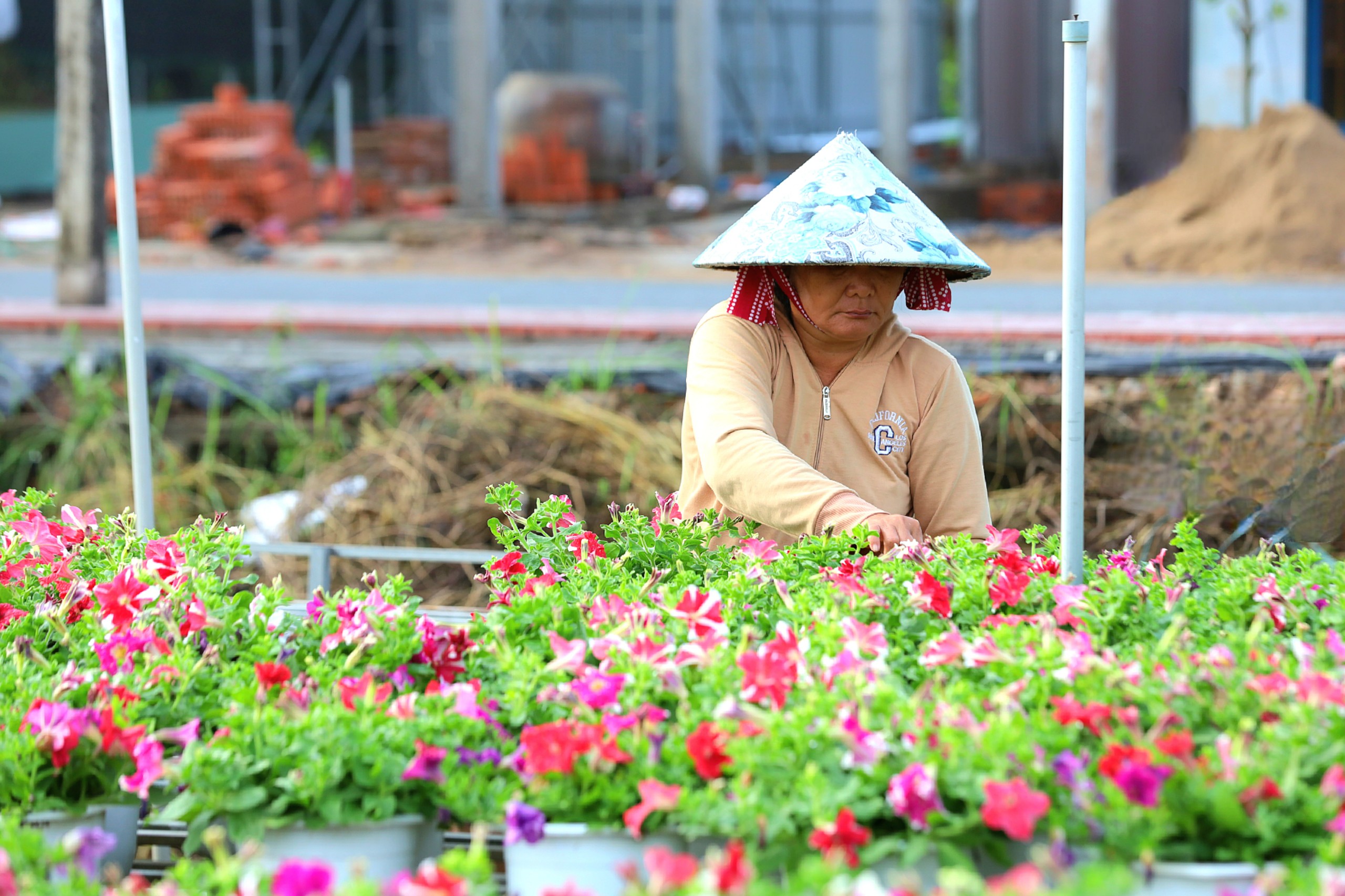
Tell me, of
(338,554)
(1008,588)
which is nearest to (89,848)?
(1008,588)

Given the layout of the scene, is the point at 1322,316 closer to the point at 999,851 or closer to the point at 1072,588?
the point at 1072,588

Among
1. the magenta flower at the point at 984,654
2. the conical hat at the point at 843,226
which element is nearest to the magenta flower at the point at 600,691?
the magenta flower at the point at 984,654

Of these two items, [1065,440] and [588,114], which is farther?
[588,114]

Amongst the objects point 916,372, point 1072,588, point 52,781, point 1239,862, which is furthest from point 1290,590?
point 52,781

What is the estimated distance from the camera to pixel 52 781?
1.35 m

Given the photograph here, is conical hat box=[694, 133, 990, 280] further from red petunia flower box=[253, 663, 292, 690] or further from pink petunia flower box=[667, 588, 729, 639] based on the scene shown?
red petunia flower box=[253, 663, 292, 690]

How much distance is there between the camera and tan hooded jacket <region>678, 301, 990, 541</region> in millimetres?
2133

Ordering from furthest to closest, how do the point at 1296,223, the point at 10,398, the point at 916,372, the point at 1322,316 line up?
the point at 1296,223, the point at 1322,316, the point at 10,398, the point at 916,372

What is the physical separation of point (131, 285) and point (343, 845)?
128 cm

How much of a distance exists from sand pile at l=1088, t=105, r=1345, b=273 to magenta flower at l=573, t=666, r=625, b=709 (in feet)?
25.1

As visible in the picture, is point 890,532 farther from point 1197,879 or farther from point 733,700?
point 1197,879

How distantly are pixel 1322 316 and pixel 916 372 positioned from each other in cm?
351

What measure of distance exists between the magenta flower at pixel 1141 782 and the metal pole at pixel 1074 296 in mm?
447

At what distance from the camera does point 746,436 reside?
1948 mm
